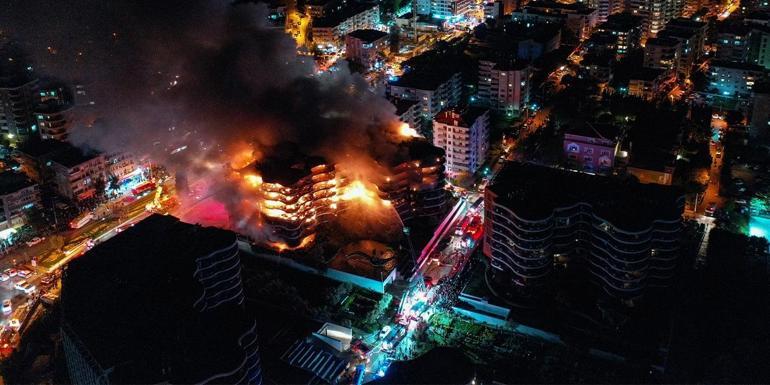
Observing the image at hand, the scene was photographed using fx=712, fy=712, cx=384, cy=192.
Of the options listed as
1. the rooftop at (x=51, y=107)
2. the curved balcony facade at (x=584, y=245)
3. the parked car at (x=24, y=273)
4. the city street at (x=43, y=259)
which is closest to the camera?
the curved balcony facade at (x=584, y=245)

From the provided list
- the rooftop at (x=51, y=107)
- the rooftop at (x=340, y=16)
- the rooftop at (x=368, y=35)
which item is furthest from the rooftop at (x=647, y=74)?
the rooftop at (x=51, y=107)

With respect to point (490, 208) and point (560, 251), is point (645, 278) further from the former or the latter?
point (490, 208)

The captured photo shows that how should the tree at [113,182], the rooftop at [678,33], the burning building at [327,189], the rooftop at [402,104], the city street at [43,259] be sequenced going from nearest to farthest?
the city street at [43,259] < the burning building at [327,189] < the tree at [113,182] < the rooftop at [402,104] < the rooftop at [678,33]

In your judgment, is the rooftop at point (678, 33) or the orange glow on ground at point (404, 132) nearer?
the orange glow on ground at point (404, 132)

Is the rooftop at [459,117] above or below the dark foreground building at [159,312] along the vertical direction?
above

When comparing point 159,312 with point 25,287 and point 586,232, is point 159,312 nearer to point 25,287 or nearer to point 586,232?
point 25,287

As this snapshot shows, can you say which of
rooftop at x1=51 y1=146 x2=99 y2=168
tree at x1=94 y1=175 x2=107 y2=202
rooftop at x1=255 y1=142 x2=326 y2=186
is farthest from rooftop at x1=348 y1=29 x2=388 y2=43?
tree at x1=94 y1=175 x2=107 y2=202

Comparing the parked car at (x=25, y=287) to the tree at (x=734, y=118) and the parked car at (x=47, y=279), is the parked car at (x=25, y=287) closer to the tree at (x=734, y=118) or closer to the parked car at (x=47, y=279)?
the parked car at (x=47, y=279)

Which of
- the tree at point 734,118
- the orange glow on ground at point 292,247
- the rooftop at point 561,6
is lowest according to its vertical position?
the orange glow on ground at point 292,247

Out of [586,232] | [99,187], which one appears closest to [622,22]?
[586,232]
